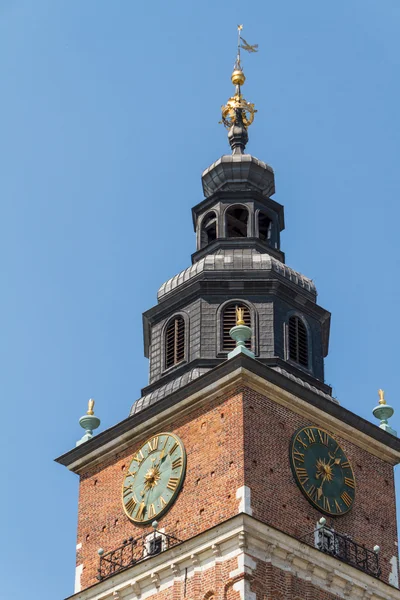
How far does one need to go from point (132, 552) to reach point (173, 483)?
206 centimetres

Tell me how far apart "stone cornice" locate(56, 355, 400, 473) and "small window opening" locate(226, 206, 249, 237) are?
7.79 m

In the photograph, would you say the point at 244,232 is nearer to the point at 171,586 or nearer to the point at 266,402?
the point at 266,402

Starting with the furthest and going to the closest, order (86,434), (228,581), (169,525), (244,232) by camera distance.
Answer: (244,232) → (86,434) → (169,525) → (228,581)

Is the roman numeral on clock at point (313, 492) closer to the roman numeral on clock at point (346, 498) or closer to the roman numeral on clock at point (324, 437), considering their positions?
the roman numeral on clock at point (346, 498)

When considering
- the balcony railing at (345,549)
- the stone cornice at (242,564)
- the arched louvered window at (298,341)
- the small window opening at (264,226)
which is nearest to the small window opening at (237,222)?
the small window opening at (264,226)

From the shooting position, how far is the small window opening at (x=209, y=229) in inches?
2020

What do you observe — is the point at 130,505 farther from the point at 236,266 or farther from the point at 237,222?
the point at 237,222

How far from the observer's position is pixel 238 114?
181 ft

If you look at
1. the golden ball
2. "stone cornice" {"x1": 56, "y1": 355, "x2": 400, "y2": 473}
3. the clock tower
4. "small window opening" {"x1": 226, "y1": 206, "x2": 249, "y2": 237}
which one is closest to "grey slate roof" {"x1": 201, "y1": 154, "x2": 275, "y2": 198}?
"small window opening" {"x1": 226, "y1": 206, "x2": 249, "y2": 237}

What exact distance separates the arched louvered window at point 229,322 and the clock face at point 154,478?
3.18 m

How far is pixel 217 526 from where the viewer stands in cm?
4219

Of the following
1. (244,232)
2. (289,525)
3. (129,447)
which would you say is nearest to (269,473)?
(289,525)

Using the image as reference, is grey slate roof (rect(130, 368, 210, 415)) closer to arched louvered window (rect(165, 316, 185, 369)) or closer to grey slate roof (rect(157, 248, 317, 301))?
arched louvered window (rect(165, 316, 185, 369))

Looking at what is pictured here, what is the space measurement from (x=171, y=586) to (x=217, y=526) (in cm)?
201
